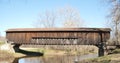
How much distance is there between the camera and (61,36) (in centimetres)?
3988

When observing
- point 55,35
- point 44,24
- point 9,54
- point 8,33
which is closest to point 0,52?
point 9,54

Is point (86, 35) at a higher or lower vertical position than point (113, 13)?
lower

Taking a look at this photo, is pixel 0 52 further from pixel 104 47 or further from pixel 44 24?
pixel 44 24

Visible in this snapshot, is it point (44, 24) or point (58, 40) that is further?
point (44, 24)

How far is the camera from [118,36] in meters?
47.8

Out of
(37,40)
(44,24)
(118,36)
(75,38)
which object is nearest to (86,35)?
(75,38)

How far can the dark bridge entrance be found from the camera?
1526 inches

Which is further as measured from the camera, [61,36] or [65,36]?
[61,36]

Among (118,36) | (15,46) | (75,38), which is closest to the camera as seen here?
(75,38)

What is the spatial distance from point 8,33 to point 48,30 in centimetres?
668

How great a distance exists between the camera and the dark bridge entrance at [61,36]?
38.8 metres

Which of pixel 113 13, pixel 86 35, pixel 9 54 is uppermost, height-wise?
pixel 113 13

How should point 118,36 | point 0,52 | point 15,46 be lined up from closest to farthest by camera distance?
point 0,52, point 15,46, point 118,36

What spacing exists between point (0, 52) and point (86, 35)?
494 inches
